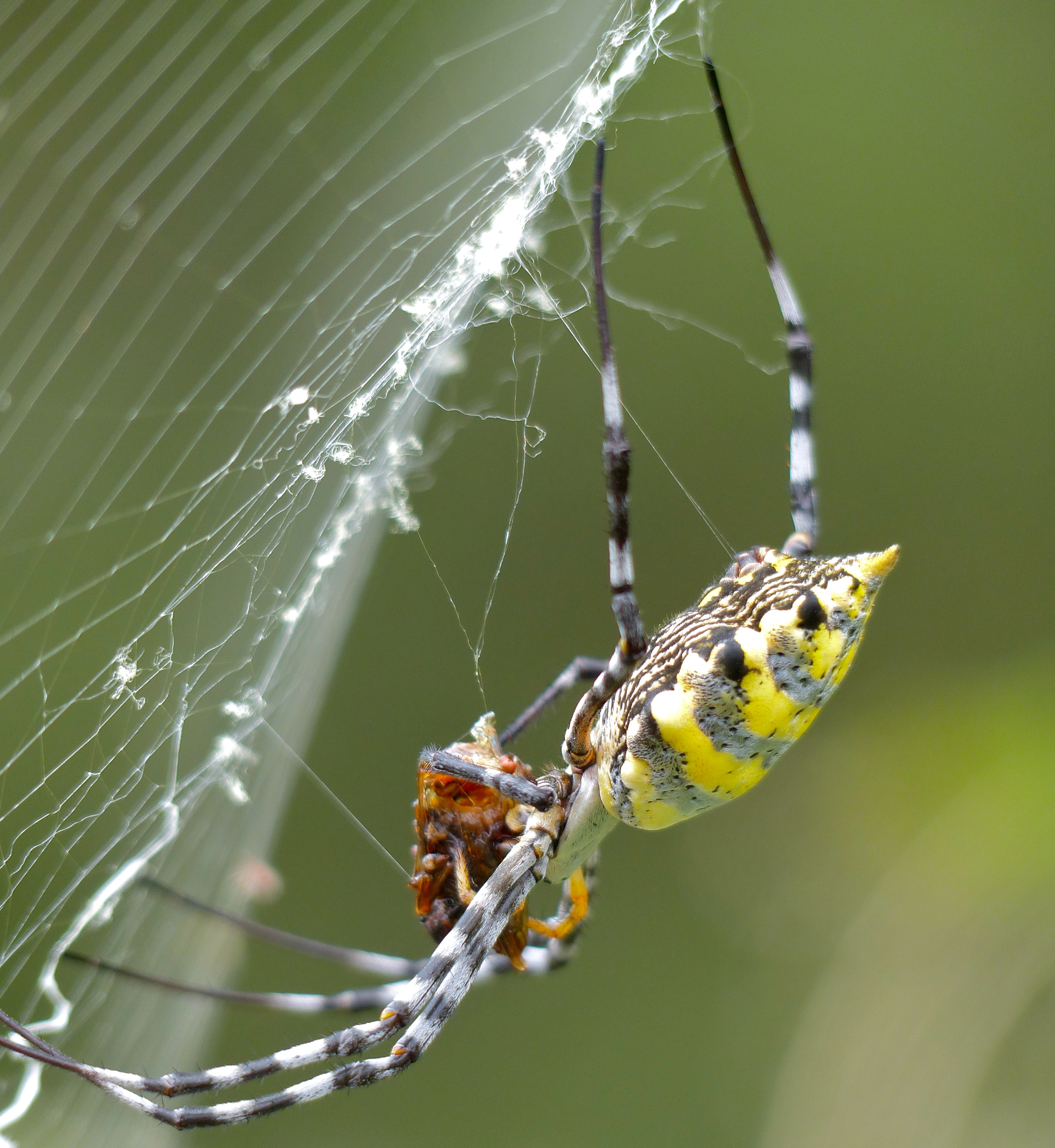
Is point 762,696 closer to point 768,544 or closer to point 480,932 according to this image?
point 480,932

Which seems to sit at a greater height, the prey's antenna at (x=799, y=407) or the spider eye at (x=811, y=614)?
the prey's antenna at (x=799, y=407)

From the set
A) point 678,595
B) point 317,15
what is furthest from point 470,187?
point 678,595

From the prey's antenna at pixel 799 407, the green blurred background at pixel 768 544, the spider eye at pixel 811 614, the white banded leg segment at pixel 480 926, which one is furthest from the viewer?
the green blurred background at pixel 768 544

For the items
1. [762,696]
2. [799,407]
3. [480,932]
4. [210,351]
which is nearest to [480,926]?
[480,932]

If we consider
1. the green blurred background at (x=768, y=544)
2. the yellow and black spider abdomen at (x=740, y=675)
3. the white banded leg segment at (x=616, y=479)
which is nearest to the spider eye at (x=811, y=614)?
the yellow and black spider abdomen at (x=740, y=675)

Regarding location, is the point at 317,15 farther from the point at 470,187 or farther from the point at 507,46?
the point at 470,187

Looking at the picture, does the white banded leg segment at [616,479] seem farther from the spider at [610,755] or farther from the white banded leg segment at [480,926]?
the white banded leg segment at [480,926]

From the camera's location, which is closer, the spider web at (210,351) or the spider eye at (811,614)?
the spider eye at (811,614)

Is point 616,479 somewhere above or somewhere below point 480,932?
above

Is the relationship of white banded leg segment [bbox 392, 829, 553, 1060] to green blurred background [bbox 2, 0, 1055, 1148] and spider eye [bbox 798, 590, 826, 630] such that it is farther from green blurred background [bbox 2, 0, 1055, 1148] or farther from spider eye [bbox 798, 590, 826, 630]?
green blurred background [bbox 2, 0, 1055, 1148]

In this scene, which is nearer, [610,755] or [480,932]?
[610,755]
